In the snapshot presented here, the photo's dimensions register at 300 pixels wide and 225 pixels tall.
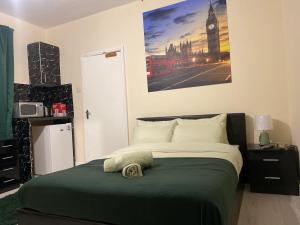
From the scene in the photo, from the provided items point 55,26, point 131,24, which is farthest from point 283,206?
point 55,26

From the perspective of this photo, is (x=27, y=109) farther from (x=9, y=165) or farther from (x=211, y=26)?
(x=211, y=26)

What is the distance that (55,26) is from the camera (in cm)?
459

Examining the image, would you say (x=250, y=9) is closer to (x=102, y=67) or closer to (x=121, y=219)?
(x=102, y=67)

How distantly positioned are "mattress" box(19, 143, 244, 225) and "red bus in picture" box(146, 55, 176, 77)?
1904 millimetres

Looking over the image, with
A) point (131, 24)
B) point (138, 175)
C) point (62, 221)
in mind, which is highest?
point (131, 24)

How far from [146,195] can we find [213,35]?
2647 mm

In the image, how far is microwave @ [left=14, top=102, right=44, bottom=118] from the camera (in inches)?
149

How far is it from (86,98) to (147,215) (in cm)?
322

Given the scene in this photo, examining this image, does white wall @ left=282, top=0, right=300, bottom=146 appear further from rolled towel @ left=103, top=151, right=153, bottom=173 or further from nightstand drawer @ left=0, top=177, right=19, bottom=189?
nightstand drawer @ left=0, top=177, right=19, bottom=189

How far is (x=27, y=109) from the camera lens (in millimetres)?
3895

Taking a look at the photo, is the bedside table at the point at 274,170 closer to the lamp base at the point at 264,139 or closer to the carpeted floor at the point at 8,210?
the lamp base at the point at 264,139

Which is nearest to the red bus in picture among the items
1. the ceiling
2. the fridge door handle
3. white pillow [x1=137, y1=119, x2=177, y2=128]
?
white pillow [x1=137, y1=119, x2=177, y2=128]

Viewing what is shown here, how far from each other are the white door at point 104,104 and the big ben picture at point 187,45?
60 cm

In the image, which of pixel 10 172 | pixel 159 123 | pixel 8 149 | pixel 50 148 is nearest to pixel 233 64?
pixel 159 123
